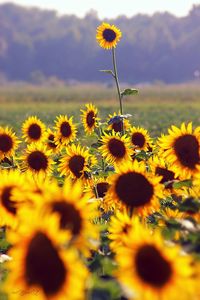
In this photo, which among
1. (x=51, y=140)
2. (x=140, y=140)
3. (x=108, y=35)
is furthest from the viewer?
(x=108, y=35)

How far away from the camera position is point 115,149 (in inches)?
171

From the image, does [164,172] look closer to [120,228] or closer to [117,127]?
[120,228]

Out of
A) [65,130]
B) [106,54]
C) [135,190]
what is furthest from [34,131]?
[106,54]

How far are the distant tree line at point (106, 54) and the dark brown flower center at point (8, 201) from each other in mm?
157123

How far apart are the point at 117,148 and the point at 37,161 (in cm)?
57

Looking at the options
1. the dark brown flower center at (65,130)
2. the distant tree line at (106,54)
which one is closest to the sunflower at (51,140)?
the dark brown flower center at (65,130)

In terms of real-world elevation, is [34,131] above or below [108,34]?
below

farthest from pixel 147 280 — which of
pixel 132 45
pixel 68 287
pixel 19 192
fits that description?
pixel 132 45

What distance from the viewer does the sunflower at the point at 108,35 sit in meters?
5.73

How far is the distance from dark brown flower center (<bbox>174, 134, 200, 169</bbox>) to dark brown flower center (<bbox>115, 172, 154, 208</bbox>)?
0.46 metres

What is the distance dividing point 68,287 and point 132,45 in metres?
171

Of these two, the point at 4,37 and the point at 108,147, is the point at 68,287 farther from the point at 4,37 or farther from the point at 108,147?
the point at 4,37

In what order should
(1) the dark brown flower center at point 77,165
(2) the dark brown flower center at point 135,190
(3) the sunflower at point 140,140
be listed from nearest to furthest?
(2) the dark brown flower center at point 135,190 → (1) the dark brown flower center at point 77,165 → (3) the sunflower at point 140,140

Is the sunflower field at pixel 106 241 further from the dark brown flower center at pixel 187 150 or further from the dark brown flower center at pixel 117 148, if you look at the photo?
the dark brown flower center at pixel 117 148
